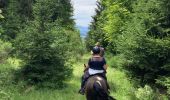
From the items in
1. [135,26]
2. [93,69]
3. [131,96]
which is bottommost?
[131,96]

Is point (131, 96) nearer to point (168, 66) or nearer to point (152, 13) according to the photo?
point (168, 66)

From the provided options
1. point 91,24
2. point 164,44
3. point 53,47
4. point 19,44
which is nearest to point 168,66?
point 164,44

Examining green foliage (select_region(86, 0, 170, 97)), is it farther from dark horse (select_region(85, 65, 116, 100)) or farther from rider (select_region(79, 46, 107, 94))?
dark horse (select_region(85, 65, 116, 100))

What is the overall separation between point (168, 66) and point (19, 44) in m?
8.29

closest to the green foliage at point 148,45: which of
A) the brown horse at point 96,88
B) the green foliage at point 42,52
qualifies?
the green foliage at point 42,52

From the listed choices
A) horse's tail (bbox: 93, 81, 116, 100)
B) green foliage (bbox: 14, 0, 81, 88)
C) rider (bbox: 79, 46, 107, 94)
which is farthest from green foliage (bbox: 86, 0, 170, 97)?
horse's tail (bbox: 93, 81, 116, 100)

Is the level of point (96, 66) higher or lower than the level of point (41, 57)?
lower

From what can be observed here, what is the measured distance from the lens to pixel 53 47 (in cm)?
2427

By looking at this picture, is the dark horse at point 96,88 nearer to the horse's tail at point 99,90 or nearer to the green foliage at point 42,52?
the horse's tail at point 99,90

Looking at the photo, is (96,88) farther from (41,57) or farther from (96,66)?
(41,57)

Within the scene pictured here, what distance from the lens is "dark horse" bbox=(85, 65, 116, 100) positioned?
14.8 metres

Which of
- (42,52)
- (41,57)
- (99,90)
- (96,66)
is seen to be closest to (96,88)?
(99,90)

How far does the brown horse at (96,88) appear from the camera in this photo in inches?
583

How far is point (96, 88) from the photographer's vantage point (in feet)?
48.6
